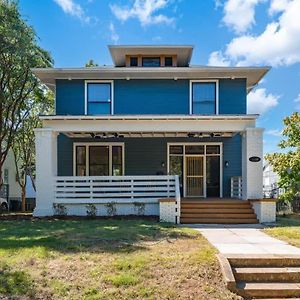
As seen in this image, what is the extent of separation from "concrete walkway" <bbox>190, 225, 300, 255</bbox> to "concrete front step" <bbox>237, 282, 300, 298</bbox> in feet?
4.21

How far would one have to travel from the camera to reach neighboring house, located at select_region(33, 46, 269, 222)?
1373 centimetres

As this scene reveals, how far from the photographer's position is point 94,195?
13836 millimetres

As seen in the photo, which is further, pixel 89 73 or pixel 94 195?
pixel 89 73

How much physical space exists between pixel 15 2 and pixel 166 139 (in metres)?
9.15

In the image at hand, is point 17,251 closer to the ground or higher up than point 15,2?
closer to the ground

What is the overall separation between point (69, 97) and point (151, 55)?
4.65 meters

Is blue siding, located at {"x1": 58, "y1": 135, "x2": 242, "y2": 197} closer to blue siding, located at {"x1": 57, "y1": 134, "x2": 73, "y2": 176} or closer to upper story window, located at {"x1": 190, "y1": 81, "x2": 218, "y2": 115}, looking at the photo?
blue siding, located at {"x1": 57, "y1": 134, "x2": 73, "y2": 176}

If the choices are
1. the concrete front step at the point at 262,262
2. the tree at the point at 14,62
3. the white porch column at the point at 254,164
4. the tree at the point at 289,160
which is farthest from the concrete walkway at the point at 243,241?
the tree at the point at 14,62

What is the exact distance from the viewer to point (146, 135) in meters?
17.1

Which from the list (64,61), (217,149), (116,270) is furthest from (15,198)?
(116,270)

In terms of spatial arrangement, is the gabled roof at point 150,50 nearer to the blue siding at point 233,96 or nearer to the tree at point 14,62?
the blue siding at point 233,96

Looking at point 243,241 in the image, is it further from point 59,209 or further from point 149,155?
point 149,155

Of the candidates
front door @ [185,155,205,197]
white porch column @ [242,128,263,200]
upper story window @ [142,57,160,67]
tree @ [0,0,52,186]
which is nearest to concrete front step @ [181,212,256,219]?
white porch column @ [242,128,263,200]

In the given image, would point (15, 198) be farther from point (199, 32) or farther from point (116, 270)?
point (116, 270)
